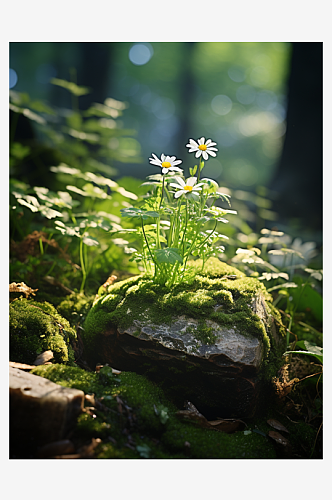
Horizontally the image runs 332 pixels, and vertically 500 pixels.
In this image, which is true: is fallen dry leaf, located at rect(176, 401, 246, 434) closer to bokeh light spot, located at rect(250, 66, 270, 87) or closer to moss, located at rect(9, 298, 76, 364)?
moss, located at rect(9, 298, 76, 364)

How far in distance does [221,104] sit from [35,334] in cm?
1381

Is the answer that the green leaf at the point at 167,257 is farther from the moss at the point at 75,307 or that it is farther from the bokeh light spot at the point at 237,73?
the bokeh light spot at the point at 237,73

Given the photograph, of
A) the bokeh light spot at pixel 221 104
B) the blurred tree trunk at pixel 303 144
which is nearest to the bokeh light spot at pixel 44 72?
the bokeh light spot at pixel 221 104

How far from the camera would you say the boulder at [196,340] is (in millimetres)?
1501

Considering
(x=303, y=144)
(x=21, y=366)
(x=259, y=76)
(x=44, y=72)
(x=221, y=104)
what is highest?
(x=44, y=72)

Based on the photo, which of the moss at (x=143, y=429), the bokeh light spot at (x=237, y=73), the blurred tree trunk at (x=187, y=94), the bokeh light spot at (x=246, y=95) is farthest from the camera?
the bokeh light spot at (x=246, y=95)

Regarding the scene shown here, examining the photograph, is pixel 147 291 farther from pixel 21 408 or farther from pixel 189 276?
pixel 21 408

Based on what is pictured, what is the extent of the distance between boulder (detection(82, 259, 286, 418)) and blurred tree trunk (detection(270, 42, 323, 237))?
10.0 ft

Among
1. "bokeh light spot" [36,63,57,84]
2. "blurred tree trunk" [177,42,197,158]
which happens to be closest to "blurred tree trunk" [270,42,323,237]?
"blurred tree trunk" [177,42,197,158]

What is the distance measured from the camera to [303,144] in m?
4.43

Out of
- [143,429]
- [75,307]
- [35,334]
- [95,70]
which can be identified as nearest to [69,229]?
[75,307]

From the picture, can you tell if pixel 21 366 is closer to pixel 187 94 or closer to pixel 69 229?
pixel 69 229

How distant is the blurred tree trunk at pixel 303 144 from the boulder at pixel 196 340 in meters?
3.06

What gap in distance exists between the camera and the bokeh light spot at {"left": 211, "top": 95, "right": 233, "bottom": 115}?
12.9 m
